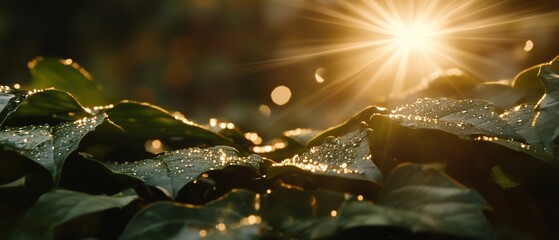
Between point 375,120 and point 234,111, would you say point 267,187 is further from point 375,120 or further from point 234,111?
point 234,111

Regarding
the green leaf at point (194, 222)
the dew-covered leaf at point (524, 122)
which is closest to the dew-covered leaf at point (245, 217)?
the green leaf at point (194, 222)

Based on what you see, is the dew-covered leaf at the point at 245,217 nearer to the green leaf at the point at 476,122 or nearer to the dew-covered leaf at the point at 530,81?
the green leaf at the point at 476,122

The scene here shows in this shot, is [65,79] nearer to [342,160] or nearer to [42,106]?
[42,106]

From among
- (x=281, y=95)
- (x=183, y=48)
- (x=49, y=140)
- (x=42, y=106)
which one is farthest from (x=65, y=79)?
(x=183, y=48)

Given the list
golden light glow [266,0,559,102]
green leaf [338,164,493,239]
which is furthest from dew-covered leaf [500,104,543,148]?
golden light glow [266,0,559,102]

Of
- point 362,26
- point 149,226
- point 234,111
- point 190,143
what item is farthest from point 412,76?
point 149,226

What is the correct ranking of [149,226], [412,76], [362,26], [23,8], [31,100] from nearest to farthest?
[149,226], [31,100], [412,76], [362,26], [23,8]
